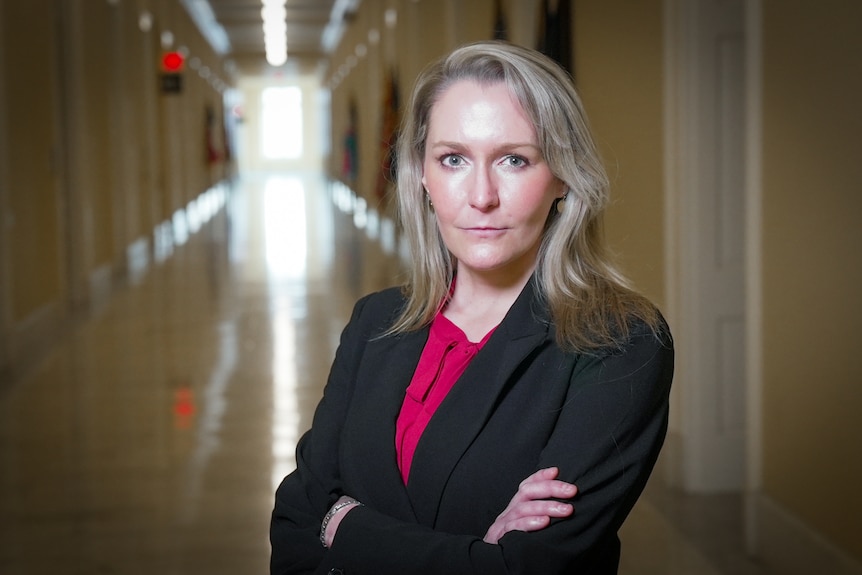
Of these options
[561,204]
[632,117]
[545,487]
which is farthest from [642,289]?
[545,487]

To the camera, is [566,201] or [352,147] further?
[352,147]

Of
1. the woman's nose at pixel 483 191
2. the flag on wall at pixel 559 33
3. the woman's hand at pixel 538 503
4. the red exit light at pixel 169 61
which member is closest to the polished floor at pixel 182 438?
the woman's nose at pixel 483 191

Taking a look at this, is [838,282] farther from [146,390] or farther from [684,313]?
[146,390]

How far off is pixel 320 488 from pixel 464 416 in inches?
13.8

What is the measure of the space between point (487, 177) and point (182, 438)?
15.7 feet

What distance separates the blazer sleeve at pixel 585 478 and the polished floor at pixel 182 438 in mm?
1396

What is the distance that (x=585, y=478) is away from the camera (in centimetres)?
188

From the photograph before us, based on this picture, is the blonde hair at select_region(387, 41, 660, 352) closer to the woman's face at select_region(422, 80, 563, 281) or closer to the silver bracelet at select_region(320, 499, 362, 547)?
the woman's face at select_region(422, 80, 563, 281)

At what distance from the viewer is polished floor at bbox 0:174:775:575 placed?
468cm

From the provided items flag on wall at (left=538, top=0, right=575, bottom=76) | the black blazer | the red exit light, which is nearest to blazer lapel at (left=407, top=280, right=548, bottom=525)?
the black blazer

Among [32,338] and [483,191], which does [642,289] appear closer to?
[483,191]

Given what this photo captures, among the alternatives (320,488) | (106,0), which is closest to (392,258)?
(106,0)

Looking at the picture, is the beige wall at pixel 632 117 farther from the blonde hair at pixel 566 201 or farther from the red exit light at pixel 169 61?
the red exit light at pixel 169 61

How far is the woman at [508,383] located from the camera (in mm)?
1885
